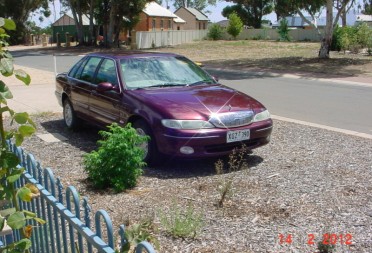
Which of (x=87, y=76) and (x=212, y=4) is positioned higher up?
(x=212, y=4)

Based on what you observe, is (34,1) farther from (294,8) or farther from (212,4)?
Answer: (212,4)

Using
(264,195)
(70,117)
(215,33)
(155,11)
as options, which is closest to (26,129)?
(264,195)

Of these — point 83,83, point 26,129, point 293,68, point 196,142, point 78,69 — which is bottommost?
point 293,68

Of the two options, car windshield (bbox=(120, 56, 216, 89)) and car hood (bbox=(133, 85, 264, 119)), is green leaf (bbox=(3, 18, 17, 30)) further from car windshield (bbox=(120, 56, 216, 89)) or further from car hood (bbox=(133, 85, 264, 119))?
car windshield (bbox=(120, 56, 216, 89))

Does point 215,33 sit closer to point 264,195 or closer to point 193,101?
point 193,101

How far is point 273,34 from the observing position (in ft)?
193

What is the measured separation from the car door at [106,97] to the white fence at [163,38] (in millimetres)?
38081

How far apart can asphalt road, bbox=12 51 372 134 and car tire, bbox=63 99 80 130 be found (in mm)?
4588

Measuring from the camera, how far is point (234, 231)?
4293mm

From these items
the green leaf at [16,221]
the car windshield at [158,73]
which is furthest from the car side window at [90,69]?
the green leaf at [16,221]

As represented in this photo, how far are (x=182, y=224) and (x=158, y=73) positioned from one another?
11.6 feet

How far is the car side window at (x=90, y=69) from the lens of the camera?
8.00m

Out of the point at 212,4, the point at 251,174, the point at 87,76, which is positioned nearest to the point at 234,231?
the point at 251,174

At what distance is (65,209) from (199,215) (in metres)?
1.97
